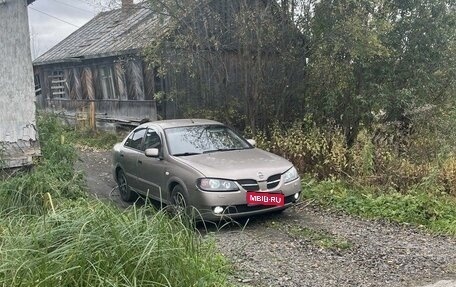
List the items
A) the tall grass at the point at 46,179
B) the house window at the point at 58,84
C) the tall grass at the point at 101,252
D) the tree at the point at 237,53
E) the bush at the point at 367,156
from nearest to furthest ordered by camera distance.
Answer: the tall grass at the point at 101,252
the tall grass at the point at 46,179
the bush at the point at 367,156
the tree at the point at 237,53
the house window at the point at 58,84

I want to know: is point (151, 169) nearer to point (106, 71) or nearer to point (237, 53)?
point (237, 53)

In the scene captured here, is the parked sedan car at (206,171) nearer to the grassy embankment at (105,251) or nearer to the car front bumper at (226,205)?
the car front bumper at (226,205)

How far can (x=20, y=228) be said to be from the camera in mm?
4195

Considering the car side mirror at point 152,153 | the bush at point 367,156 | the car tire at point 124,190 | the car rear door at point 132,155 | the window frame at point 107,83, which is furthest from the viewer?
the window frame at point 107,83

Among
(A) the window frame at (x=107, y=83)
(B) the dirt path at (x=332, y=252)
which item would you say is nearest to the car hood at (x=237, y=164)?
(B) the dirt path at (x=332, y=252)

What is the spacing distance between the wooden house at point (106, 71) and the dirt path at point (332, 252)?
Answer: 7.95m

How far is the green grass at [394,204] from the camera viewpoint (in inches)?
274

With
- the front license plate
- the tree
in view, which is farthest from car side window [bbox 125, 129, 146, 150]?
the tree

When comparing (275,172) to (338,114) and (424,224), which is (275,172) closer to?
(424,224)

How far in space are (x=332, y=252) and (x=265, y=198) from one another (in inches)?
52.5

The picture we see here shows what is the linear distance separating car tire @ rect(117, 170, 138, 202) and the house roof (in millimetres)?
4833

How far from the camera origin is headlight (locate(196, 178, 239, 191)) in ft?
21.9

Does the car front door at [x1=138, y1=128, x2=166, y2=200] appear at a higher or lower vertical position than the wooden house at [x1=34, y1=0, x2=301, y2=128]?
lower

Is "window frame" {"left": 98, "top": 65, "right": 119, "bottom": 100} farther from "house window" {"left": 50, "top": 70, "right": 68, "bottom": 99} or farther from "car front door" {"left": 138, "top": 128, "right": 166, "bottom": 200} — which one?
"car front door" {"left": 138, "top": 128, "right": 166, "bottom": 200}
